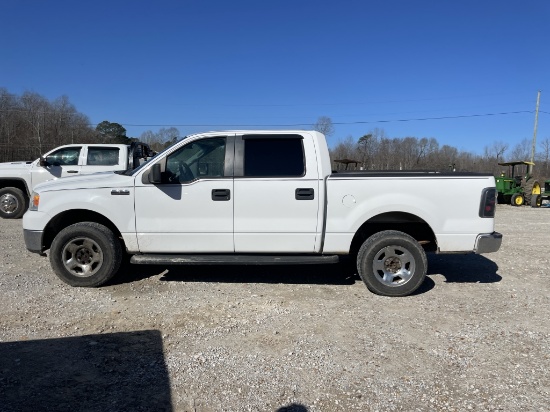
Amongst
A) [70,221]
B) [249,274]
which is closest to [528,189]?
[249,274]

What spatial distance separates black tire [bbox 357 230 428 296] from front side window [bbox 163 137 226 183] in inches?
85.4

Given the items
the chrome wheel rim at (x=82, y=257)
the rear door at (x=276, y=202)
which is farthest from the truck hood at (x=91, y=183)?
the rear door at (x=276, y=202)

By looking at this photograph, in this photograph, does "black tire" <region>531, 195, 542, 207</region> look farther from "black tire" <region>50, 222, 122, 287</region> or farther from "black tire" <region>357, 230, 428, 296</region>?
"black tire" <region>50, 222, 122, 287</region>

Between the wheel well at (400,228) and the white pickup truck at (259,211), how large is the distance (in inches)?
1.1

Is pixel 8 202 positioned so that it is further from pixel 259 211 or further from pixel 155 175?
pixel 259 211

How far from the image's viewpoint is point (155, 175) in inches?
189

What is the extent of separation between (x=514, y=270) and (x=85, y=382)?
6448 mm

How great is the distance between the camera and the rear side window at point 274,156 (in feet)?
16.3

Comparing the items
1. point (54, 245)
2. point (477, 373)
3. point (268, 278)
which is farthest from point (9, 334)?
point (477, 373)

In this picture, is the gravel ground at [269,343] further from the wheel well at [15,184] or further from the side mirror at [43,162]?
the wheel well at [15,184]

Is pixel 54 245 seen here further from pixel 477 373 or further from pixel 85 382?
pixel 477 373

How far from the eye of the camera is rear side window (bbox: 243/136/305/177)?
4.98 meters

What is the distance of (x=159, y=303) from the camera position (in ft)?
15.3

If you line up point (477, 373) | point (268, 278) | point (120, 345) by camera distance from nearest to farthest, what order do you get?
point (477, 373) < point (120, 345) < point (268, 278)
